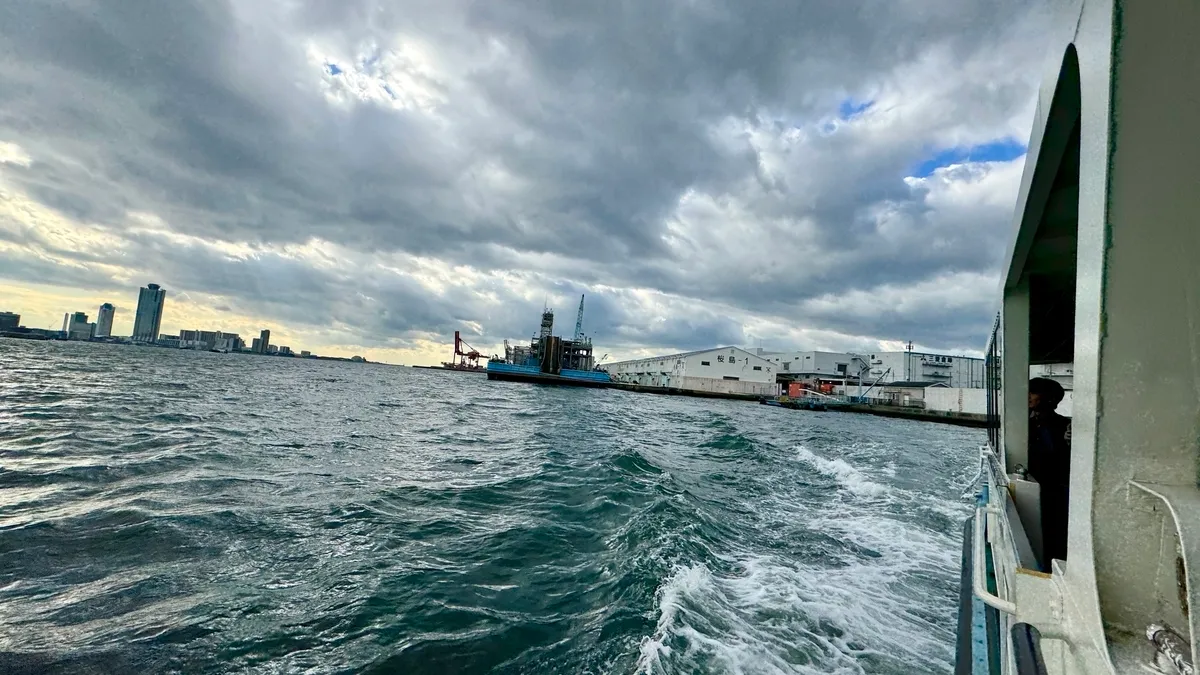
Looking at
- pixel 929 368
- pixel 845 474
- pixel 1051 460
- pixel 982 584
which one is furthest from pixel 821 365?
pixel 982 584

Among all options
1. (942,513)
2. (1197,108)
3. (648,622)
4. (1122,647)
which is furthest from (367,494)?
(942,513)

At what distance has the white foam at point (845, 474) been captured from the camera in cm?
1087

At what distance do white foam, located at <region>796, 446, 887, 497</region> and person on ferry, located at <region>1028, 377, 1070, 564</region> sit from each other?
6.08 meters

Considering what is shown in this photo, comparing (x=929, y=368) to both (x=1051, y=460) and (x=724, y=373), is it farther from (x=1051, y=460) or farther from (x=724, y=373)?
(x=1051, y=460)

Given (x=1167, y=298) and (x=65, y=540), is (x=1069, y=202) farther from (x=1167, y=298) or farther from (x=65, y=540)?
(x=65, y=540)

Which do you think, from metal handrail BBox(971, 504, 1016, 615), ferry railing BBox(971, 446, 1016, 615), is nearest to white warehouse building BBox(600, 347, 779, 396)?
ferry railing BBox(971, 446, 1016, 615)

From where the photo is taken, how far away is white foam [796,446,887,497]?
10870 mm

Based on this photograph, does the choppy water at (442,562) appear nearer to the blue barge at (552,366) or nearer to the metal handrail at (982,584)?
the metal handrail at (982,584)

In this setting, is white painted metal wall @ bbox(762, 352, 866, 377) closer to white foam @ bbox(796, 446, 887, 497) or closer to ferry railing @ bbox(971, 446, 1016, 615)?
white foam @ bbox(796, 446, 887, 497)

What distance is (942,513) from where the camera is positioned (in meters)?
9.24

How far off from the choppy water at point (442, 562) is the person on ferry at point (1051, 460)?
1351 millimetres

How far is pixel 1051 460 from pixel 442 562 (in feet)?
20.5

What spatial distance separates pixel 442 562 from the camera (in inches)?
215

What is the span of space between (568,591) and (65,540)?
219 inches
